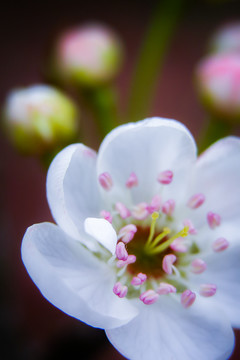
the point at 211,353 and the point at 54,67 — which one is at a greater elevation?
the point at 54,67

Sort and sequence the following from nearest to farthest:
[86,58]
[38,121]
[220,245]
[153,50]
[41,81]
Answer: [220,245] < [38,121] < [86,58] < [153,50] < [41,81]

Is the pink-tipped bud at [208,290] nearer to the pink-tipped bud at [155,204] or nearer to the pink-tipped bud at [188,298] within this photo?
the pink-tipped bud at [188,298]

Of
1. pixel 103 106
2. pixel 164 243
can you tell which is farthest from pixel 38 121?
pixel 164 243

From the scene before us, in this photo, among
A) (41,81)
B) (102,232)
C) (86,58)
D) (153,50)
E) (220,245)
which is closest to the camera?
(102,232)

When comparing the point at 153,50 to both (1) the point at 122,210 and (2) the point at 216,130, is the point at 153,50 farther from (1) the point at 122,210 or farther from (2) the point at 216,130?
(1) the point at 122,210

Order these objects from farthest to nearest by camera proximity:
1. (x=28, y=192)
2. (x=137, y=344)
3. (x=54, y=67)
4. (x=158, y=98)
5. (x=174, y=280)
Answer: (x=158, y=98) → (x=28, y=192) → (x=54, y=67) → (x=174, y=280) → (x=137, y=344)

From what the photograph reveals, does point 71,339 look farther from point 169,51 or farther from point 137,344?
point 169,51

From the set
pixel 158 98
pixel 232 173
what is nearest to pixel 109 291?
pixel 232 173
